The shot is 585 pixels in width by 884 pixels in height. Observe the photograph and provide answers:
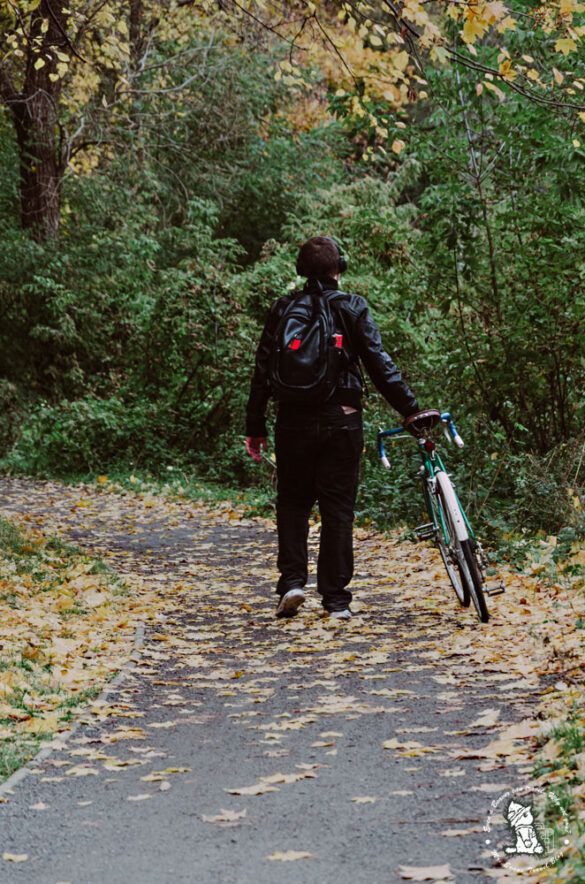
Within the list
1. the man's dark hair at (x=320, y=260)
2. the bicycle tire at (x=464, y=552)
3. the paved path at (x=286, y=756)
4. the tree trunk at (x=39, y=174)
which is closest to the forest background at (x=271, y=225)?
the tree trunk at (x=39, y=174)

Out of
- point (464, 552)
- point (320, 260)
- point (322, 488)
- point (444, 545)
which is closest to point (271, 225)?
point (320, 260)

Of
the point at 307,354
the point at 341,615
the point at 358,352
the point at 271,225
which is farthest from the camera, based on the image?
the point at 271,225

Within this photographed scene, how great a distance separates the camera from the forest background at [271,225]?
8.64 metres

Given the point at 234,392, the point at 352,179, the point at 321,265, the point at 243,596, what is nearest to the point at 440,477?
the point at 321,265

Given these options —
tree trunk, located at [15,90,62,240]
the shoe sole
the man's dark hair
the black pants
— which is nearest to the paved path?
the shoe sole

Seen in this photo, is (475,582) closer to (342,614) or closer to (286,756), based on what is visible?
(342,614)

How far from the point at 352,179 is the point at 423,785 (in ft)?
70.2

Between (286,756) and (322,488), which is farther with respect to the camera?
(322,488)

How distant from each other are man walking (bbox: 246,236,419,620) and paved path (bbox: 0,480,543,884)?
0.40 meters

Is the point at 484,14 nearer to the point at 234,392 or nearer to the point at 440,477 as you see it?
the point at 440,477

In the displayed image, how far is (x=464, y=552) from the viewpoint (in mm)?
6020

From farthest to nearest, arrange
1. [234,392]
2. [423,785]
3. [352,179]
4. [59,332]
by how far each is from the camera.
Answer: [352,179]
[59,332]
[234,392]
[423,785]

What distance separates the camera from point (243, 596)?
8047mm

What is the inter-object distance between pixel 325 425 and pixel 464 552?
1114 mm
